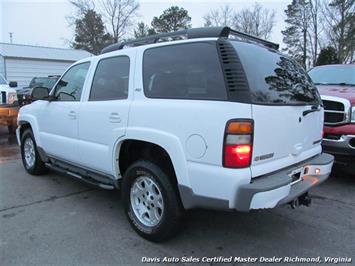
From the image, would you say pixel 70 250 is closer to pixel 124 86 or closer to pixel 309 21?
pixel 124 86

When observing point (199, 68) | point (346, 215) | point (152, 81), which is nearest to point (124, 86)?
point (152, 81)

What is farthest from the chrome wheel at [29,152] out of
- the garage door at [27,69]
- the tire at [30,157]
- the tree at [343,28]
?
the tree at [343,28]

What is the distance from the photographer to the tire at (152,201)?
3.04 metres

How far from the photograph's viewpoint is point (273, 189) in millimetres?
2609

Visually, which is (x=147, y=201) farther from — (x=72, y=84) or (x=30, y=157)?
(x=30, y=157)

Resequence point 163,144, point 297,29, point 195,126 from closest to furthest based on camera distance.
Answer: point 195,126, point 163,144, point 297,29

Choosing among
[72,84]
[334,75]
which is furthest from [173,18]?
[72,84]

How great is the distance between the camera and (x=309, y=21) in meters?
34.2

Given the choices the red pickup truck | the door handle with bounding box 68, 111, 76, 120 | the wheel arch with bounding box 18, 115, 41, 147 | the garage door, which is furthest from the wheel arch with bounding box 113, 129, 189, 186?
the garage door

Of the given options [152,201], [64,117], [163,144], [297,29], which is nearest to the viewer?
[163,144]

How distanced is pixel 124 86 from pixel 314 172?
7.20ft

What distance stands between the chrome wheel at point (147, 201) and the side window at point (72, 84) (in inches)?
60.7

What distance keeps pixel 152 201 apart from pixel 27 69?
22999mm

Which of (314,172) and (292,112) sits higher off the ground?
(292,112)
